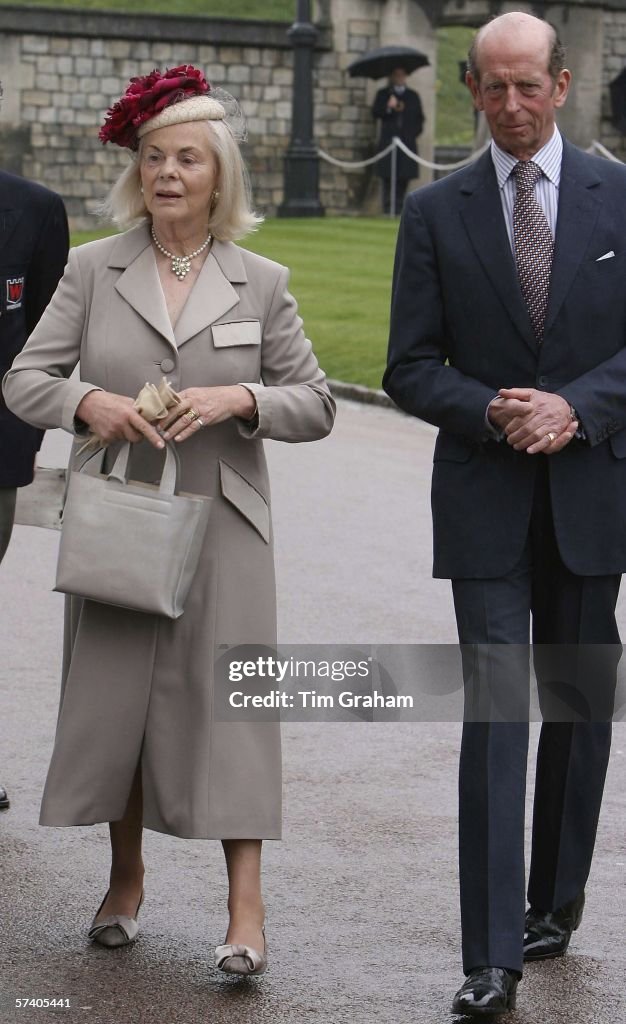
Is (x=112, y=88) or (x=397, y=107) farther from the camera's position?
(x=112, y=88)

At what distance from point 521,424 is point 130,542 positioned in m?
0.88

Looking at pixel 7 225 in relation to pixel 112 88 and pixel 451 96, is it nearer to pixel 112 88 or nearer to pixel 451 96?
pixel 112 88

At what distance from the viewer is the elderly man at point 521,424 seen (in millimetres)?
4309

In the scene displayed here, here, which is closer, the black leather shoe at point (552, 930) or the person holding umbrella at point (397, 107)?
the black leather shoe at point (552, 930)

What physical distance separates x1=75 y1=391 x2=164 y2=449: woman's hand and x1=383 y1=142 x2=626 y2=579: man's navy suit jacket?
641 mm

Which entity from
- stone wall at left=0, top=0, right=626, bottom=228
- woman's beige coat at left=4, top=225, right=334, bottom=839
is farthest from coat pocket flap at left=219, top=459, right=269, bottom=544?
stone wall at left=0, top=0, right=626, bottom=228

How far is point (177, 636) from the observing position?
4461 mm

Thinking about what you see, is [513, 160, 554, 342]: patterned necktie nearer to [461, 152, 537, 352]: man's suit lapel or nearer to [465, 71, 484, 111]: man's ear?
[461, 152, 537, 352]: man's suit lapel

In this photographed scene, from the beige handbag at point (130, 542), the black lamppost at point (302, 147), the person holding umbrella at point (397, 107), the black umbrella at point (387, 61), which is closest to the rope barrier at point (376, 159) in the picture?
the person holding umbrella at point (397, 107)

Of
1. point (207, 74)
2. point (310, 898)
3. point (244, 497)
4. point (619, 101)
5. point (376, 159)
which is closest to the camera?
point (244, 497)

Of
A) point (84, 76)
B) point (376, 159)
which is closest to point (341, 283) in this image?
point (376, 159)

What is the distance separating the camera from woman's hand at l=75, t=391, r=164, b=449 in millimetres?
4215

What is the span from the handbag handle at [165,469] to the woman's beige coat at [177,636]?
15 cm

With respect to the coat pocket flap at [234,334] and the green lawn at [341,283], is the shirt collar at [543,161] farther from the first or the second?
the green lawn at [341,283]
